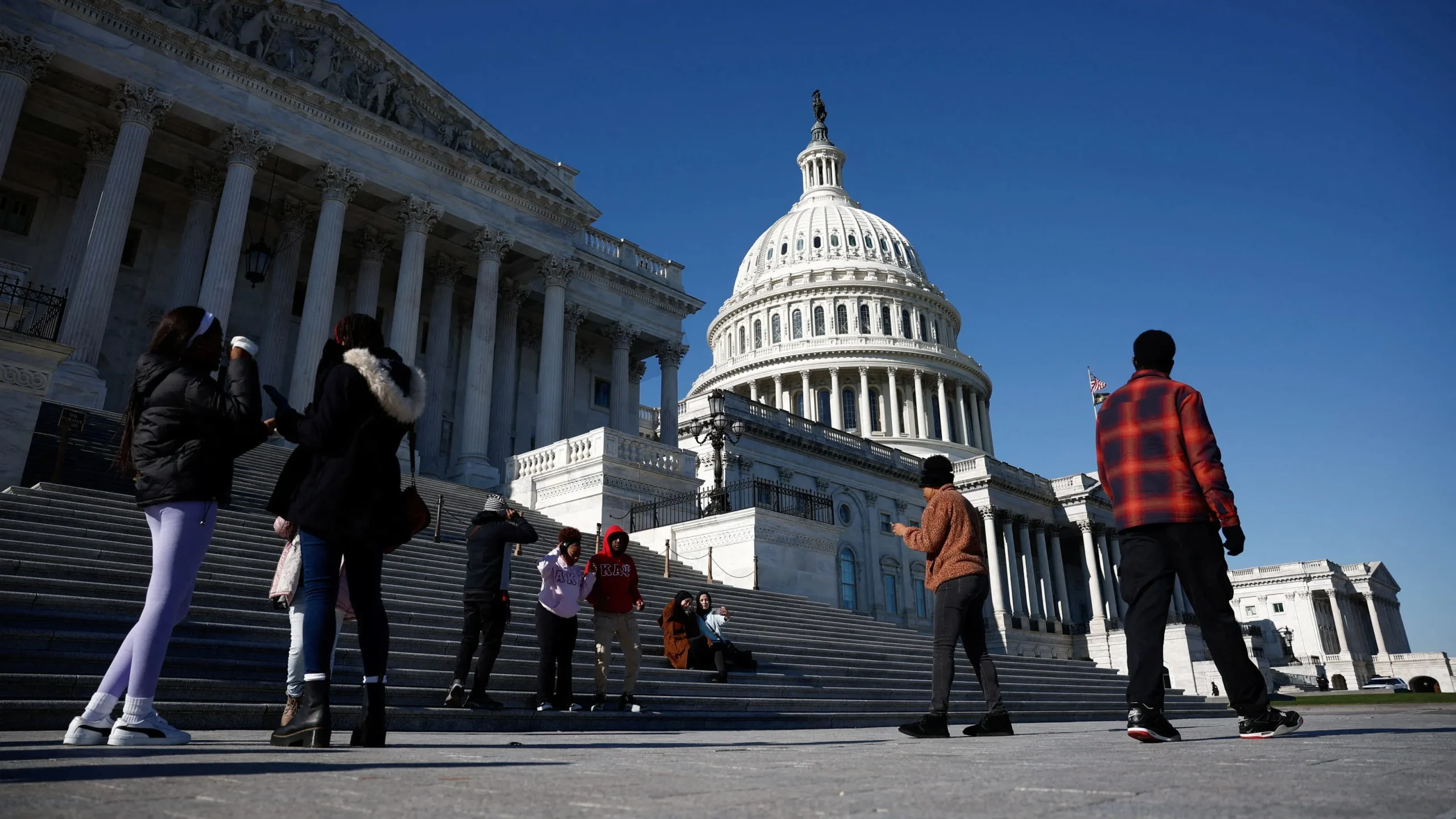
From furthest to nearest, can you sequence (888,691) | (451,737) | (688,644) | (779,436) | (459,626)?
(779,436) → (888,691) → (688,644) → (459,626) → (451,737)

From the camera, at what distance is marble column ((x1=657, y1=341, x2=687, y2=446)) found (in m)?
37.3

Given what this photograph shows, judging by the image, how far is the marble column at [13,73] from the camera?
70.7ft

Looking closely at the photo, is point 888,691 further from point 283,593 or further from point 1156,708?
point 283,593

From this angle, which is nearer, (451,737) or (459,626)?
(451,737)

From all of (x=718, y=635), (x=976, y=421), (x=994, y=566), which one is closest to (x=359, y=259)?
(x=718, y=635)

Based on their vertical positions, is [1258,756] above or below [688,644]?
below

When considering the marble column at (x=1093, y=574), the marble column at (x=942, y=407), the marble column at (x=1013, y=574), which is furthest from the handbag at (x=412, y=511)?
the marble column at (x=942, y=407)

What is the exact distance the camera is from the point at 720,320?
9106 cm

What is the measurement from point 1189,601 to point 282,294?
29.6 metres

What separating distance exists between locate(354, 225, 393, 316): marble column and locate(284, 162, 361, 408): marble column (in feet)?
7.35

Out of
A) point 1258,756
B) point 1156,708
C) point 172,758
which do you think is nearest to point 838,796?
point 1258,756

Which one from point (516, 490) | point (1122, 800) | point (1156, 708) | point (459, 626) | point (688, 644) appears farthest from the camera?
point (516, 490)

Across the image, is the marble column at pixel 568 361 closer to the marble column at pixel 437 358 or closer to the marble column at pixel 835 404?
the marble column at pixel 437 358

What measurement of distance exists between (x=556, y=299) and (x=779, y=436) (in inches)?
835
